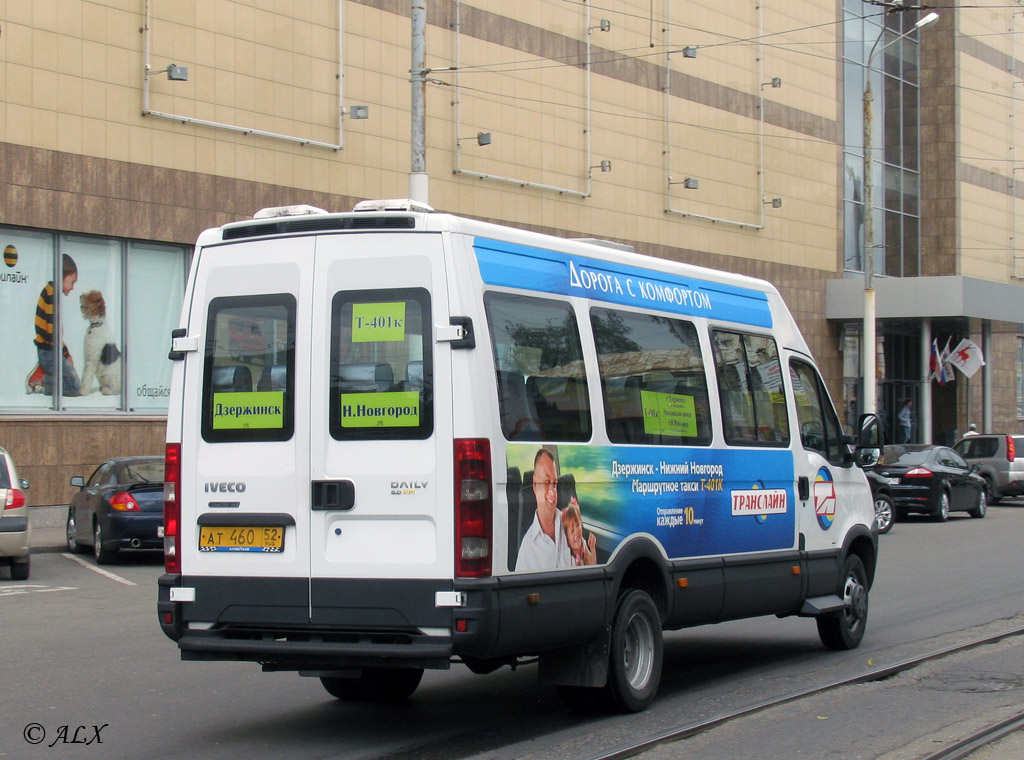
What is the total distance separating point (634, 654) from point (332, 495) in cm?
217

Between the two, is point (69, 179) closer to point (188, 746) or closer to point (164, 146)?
point (164, 146)

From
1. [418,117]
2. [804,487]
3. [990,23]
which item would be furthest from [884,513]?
[990,23]

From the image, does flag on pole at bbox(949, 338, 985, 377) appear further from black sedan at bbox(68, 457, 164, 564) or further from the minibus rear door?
the minibus rear door

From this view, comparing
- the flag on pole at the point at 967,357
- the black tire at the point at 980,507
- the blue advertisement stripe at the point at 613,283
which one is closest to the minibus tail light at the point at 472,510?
the blue advertisement stripe at the point at 613,283

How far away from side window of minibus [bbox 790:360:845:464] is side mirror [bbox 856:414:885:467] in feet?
0.63

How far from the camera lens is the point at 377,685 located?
838 cm

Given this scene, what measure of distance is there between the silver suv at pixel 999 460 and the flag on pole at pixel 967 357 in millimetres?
10213

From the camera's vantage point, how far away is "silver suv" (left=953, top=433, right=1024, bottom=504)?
31.0m

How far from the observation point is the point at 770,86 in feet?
125

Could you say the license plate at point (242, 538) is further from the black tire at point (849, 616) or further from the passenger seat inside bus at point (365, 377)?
the black tire at point (849, 616)

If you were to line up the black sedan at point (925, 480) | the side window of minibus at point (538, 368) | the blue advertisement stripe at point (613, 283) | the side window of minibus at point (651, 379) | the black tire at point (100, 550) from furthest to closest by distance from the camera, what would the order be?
the black sedan at point (925, 480) → the black tire at point (100, 550) → the side window of minibus at point (651, 379) → the blue advertisement stripe at point (613, 283) → the side window of minibus at point (538, 368)

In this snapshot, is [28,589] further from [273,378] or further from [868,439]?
[868,439]

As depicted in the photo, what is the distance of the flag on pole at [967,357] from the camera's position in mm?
41250

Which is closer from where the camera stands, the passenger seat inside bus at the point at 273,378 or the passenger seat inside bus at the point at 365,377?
the passenger seat inside bus at the point at 365,377
